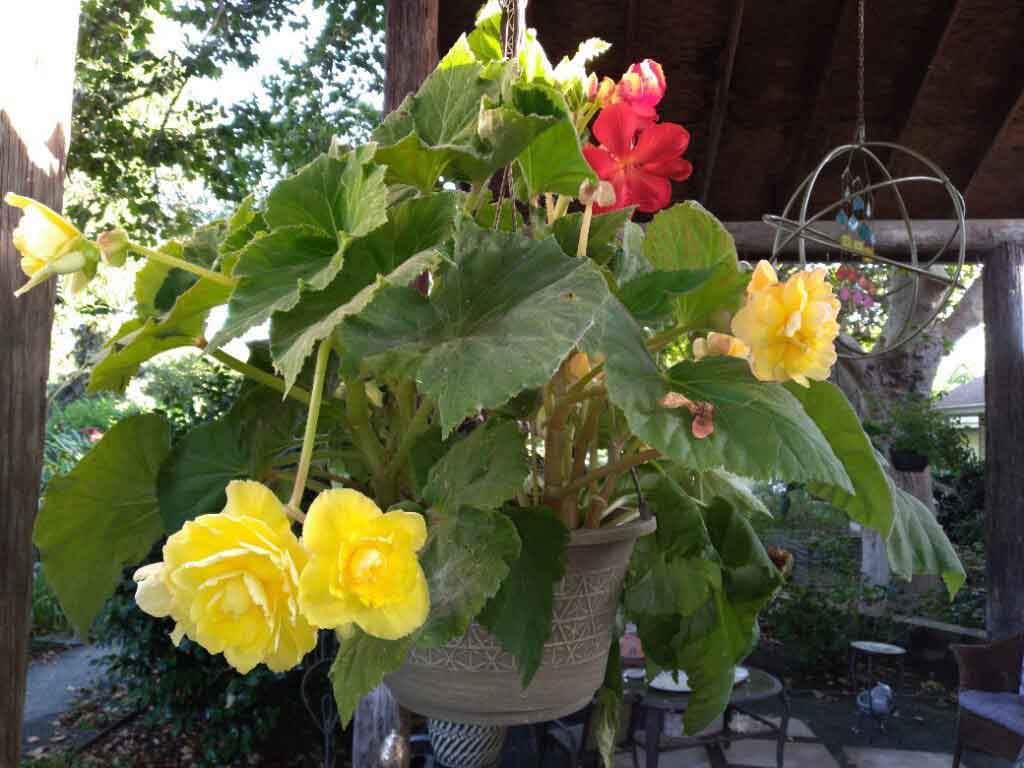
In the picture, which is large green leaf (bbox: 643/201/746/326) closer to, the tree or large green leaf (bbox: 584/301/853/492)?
large green leaf (bbox: 584/301/853/492)

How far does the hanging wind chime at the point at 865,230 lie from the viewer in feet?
6.21

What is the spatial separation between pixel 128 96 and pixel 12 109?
4139 mm

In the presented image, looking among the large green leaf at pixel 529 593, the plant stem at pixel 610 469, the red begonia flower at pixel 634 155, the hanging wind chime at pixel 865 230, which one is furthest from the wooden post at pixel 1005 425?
the large green leaf at pixel 529 593

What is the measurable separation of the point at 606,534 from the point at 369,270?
0.78 ft

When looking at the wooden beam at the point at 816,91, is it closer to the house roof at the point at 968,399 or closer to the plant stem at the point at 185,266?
the plant stem at the point at 185,266

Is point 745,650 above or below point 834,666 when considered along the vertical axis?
above

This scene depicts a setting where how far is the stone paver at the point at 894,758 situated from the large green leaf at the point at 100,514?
13.6ft

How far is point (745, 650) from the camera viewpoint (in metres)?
0.69

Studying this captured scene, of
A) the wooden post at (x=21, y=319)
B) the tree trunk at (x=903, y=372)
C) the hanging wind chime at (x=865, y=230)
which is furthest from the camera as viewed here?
the tree trunk at (x=903, y=372)

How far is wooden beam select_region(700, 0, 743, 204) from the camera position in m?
2.54

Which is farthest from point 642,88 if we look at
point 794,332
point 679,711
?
point 679,711

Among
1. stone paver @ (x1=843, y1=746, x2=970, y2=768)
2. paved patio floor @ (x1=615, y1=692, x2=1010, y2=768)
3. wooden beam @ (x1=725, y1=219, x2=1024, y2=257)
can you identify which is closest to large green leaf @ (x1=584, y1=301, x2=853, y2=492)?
wooden beam @ (x1=725, y1=219, x2=1024, y2=257)

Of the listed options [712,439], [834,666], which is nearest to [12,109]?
[712,439]

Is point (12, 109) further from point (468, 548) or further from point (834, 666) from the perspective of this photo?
point (834, 666)
